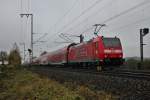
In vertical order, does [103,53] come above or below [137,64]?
above

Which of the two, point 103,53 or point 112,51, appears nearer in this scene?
point 103,53

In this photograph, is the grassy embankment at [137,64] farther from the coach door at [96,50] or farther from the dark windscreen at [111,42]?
the coach door at [96,50]

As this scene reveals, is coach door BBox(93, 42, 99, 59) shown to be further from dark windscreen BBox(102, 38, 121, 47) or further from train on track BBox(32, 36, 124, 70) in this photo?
dark windscreen BBox(102, 38, 121, 47)

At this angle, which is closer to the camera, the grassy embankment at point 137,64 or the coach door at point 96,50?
the coach door at point 96,50

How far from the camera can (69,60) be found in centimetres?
4225

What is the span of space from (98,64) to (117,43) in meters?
2.78

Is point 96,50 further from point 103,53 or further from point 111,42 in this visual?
point 111,42

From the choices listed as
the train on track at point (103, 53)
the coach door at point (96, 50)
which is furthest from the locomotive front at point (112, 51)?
the coach door at point (96, 50)

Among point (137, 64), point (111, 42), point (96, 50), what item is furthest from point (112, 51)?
point (137, 64)

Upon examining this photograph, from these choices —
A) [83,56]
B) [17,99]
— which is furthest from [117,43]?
Result: [17,99]

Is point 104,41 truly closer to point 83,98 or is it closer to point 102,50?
point 102,50

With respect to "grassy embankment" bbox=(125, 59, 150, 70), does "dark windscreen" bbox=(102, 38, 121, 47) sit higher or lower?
higher

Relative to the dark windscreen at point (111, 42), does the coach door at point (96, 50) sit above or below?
below

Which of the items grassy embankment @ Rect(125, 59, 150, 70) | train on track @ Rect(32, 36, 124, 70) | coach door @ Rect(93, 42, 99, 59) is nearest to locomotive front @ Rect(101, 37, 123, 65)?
train on track @ Rect(32, 36, 124, 70)
